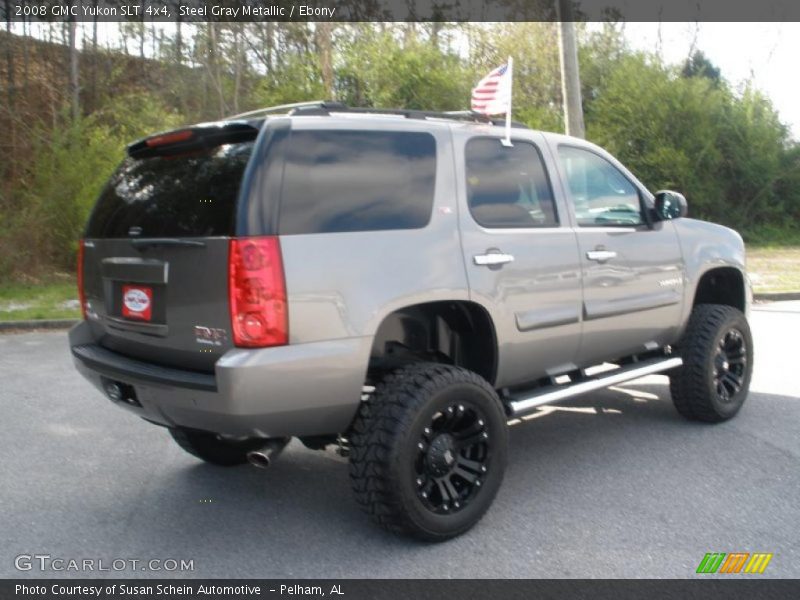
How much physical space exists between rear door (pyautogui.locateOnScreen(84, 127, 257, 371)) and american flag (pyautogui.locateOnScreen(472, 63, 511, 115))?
73.6 inches

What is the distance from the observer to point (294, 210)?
133 inches

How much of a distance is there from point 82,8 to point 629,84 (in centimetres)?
1387

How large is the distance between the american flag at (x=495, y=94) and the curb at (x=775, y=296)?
8.95 m

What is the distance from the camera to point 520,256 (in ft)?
13.6

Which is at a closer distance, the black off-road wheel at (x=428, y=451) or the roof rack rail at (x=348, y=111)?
the black off-road wheel at (x=428, y=451)

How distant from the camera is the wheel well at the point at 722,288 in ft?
19.1

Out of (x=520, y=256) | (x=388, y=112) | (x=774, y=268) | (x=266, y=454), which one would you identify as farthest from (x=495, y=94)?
(x=774, y=268)

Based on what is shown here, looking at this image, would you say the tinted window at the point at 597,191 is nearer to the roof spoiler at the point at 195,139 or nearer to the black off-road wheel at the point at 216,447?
the roof spoiler at the point at 195,139

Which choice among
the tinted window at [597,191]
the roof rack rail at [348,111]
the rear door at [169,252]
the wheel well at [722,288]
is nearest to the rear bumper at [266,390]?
the rear door at [169,252]

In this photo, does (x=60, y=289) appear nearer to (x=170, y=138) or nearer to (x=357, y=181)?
(x=170, y=138)
